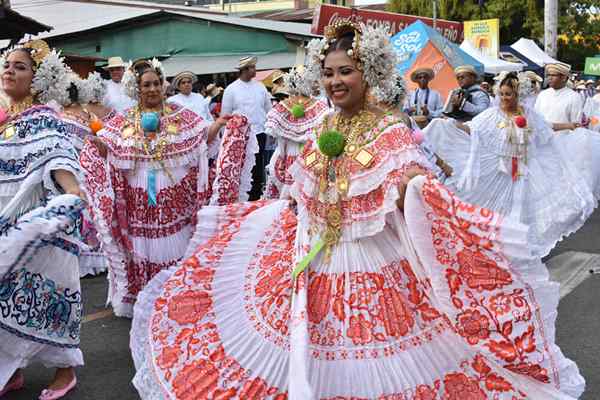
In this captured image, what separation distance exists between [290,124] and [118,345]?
13.6 feet

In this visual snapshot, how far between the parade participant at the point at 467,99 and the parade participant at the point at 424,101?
1.31 meters

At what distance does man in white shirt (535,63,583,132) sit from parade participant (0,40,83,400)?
7.66 metres

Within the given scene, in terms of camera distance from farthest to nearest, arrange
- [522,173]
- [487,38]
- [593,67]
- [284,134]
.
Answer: [593,67], [487,38], [284,134], [522,173]

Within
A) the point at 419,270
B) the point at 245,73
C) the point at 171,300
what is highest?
the point at 245,73

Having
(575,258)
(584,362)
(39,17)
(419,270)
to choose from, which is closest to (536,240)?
(575,258)

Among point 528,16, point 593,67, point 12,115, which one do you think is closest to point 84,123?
point 12,115

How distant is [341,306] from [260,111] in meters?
8.16

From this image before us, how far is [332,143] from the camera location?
3553 mm

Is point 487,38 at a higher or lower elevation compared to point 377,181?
higher

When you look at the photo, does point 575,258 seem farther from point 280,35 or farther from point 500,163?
point 280,35

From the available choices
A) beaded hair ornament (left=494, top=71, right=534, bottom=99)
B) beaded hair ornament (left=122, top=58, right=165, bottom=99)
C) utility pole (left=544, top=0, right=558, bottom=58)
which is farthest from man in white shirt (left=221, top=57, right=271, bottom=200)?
utility pole (left=544, top=0, right=558, bottom=58)

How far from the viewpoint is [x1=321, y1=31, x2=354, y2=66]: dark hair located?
3572 mm

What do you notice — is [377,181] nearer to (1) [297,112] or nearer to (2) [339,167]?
(2) [339,167]

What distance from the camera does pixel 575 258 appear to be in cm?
816
